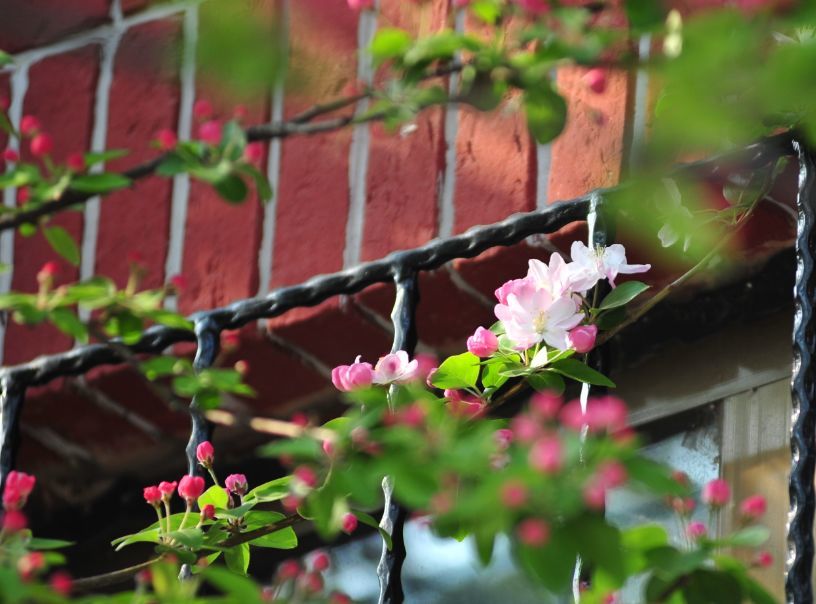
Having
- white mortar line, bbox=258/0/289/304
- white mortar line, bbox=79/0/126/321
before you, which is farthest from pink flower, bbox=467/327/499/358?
white mortar line, bbox=79/0/126/321

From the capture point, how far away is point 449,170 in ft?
7.06

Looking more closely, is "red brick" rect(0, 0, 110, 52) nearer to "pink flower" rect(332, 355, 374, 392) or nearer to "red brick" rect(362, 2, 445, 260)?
"red brick" rect(362, 2, 445, 260)

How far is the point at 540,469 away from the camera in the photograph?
975 millimetres

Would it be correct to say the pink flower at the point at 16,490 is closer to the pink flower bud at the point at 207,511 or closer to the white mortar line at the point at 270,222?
the pink flower bud at the point at 207,511

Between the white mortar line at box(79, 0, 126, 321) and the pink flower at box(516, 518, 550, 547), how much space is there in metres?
1.52

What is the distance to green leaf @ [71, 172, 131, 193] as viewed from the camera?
52.3 inches

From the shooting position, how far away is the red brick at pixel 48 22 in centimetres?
250

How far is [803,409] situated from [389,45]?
555mm

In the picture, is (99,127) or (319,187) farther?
(99,127)

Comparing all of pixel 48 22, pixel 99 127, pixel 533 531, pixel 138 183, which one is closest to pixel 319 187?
pixel 138 183

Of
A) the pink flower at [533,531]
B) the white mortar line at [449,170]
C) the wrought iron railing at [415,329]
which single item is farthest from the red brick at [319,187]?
the pink flower at [533,531]

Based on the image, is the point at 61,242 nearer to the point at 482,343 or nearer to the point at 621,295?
the point at 482,343

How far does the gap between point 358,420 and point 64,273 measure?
1.38m

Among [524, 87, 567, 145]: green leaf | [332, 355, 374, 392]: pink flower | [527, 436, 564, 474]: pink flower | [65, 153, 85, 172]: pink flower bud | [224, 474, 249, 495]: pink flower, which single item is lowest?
[527, 436, 564, 474]: pink flower
